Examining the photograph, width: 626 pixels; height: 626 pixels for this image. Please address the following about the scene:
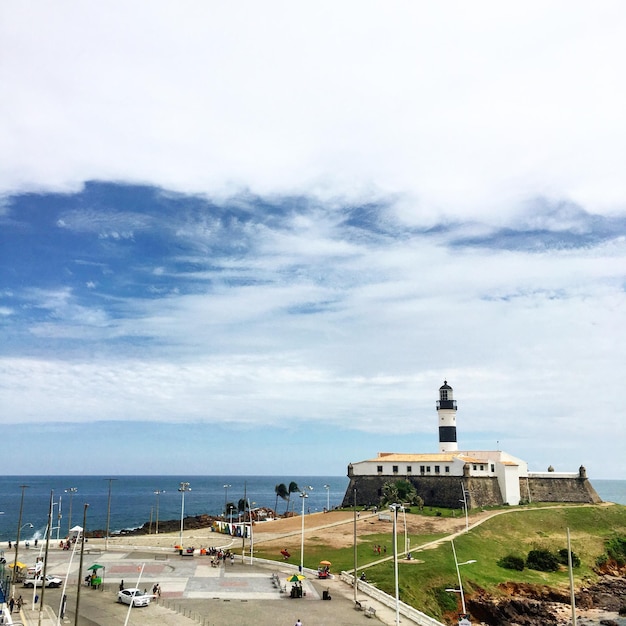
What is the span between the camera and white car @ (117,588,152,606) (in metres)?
44.2

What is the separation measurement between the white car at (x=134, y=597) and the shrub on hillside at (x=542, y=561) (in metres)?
50.8

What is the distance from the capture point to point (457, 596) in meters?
58.1

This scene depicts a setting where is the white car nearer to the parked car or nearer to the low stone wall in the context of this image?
the parked car

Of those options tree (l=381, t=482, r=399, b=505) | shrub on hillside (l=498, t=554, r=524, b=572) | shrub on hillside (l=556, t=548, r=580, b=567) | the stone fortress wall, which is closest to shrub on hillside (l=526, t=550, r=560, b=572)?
shrub on hillside (l=556, t=548, r=580, b=567)

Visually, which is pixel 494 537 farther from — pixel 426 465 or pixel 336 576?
pixel 336 576

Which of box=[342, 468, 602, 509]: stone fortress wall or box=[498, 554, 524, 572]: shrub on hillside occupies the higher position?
box=[342, 468, 602, 509]: stone fortress wall

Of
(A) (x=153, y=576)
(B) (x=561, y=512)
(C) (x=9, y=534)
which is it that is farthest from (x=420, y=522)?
(C) (x=9, y=534)

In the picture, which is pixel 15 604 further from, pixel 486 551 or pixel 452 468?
pixel 452 468

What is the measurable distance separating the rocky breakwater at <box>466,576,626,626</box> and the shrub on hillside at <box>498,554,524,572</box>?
17.2ft

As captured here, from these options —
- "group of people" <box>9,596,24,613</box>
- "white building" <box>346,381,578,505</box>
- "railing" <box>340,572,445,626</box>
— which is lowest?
"railing" <box>340,572,445,626</box>

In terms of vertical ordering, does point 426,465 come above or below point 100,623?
above

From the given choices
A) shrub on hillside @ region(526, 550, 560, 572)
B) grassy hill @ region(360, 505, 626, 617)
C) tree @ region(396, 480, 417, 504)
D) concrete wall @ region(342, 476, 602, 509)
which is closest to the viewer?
grassy hill @ region(360, 505, 626, 617)

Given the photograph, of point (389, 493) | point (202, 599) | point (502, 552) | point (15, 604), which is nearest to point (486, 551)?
point (502, 552)

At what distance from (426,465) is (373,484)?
1072 centimetres
